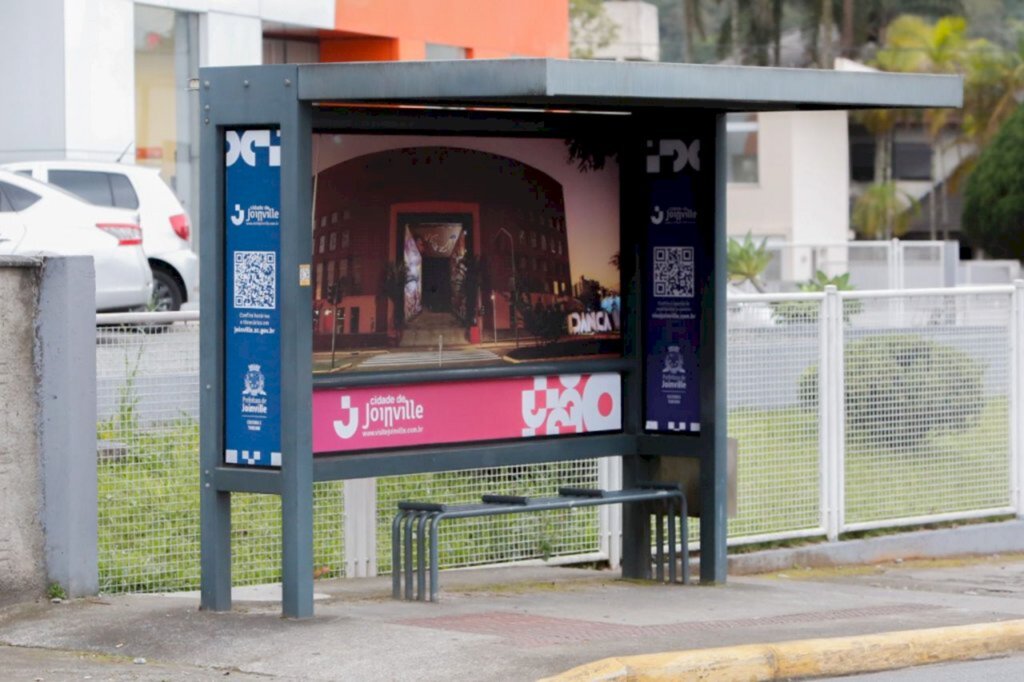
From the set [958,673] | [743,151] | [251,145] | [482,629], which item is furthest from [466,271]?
[743,151]

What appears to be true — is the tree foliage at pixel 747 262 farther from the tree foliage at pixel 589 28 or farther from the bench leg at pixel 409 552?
the tree foliage at pixel 589 28

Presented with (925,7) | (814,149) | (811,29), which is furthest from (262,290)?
(925,7)

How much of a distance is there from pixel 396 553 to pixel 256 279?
188 cm

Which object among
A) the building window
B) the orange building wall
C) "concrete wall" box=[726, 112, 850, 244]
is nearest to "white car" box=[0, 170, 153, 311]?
the orange building wall

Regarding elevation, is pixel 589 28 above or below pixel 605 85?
above

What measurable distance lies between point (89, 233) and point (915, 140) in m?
57.5

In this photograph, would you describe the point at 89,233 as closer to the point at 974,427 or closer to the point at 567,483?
the point at 567,483

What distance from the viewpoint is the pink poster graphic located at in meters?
9.41

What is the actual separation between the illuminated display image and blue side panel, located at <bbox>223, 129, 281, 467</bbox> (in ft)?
1.19

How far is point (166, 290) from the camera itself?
18672 mm

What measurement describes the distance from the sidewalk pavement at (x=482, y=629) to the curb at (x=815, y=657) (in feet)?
0.04

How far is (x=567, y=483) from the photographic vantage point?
1162 centimetres

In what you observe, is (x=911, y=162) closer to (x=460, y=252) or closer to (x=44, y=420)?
(x=460, y=252)

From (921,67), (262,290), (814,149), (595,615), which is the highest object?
(921,67)
